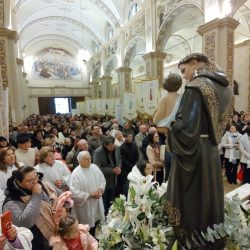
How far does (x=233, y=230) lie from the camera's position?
1.68 metres

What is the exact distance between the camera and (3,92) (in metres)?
5.41

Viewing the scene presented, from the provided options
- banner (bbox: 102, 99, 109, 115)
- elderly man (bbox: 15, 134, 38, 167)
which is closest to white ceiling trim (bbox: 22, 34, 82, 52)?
banner (bbox: 102, 99, 109, 115)

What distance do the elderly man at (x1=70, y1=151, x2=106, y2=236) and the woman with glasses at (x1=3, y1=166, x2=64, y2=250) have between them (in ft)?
2.83

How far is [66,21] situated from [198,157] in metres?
23.3

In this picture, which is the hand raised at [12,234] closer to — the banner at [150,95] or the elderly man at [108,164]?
the elderly man at [108,164]

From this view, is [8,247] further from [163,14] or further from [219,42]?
[163,14]

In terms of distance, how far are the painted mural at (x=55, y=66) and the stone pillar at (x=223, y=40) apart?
879 inches

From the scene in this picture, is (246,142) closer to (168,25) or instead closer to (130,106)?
(130,106)

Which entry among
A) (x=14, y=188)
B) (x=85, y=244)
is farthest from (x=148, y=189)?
(x=14, y=188)

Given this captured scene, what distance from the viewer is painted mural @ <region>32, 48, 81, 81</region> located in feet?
87.4

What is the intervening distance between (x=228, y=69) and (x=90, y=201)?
19.8ft

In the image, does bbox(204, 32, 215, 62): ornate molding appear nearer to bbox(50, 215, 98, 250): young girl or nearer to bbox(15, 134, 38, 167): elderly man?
bbox(15, 134, 38, 167): elderly man

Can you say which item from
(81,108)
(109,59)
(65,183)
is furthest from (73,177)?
(109,59)

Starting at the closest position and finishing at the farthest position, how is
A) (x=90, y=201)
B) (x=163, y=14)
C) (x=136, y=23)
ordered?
(x=90, y=201) < (x=163, y=14) < (x=136, y=23)
